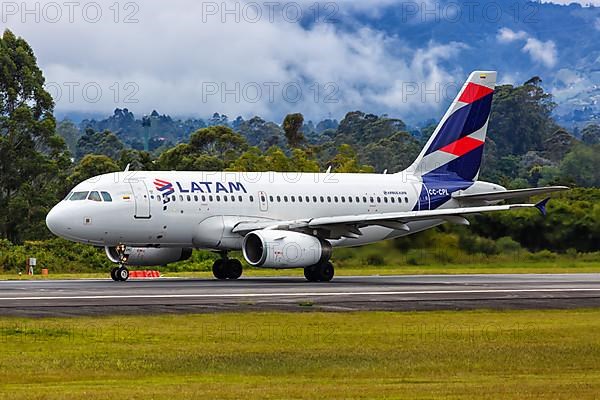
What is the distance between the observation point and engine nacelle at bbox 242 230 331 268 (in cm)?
4131

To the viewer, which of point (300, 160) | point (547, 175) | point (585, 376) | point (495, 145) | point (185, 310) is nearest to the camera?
point (585, 376)

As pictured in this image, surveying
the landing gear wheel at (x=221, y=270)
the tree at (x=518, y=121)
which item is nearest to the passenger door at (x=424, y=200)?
the landing gear wheel at (x=221, y=270)

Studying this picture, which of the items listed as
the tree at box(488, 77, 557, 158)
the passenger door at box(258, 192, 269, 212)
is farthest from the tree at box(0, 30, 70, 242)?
the tree at box(488, 77, 557, 158)

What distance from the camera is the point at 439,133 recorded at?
53.1 meters

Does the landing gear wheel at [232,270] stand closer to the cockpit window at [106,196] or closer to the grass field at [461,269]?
the grass field at [461,269]

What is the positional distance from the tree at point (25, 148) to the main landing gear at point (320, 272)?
3277 cm

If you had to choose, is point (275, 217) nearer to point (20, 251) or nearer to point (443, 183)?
point (443, 183)

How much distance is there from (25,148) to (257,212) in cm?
3565

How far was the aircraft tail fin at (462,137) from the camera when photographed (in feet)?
172

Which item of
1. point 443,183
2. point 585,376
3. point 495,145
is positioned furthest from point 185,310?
point 495,145

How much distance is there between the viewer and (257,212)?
46.0m

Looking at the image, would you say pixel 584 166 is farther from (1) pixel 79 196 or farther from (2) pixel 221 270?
(1) pixel 79 196

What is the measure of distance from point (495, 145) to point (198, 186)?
148 m

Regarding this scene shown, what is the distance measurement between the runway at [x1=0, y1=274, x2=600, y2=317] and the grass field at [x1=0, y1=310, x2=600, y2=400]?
2244 millimetres
